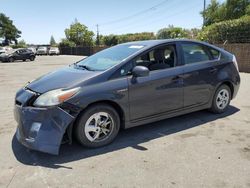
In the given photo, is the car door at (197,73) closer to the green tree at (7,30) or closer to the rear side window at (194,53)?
the rear side window at (194,53)

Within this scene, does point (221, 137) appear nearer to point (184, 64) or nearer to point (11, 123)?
point (184, 64)

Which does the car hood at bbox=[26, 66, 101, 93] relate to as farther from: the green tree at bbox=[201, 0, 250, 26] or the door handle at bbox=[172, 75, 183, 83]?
the green tree at bbox=[201, 0, 250, 26]

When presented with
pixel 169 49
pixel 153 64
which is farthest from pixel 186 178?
pixel 169 49

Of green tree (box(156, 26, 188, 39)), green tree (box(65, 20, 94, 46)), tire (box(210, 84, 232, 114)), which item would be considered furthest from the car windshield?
green tree (box(65, 20, 94, 46))

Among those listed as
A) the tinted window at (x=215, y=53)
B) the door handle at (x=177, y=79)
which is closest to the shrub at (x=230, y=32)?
the tinted window at (x=215, y=53)

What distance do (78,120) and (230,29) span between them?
1312 cm

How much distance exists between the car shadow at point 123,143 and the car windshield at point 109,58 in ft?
3.88

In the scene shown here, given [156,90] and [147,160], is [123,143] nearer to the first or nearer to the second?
[147,160]

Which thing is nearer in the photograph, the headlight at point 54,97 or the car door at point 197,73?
the headlight at point 54,97

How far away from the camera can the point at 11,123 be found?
5.33 meters

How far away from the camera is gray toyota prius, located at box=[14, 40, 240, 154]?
3607 millimetres

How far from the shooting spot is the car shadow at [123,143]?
3718 mm

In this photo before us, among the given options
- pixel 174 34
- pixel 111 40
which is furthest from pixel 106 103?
pixel 111 40

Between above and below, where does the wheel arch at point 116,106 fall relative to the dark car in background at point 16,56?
below
